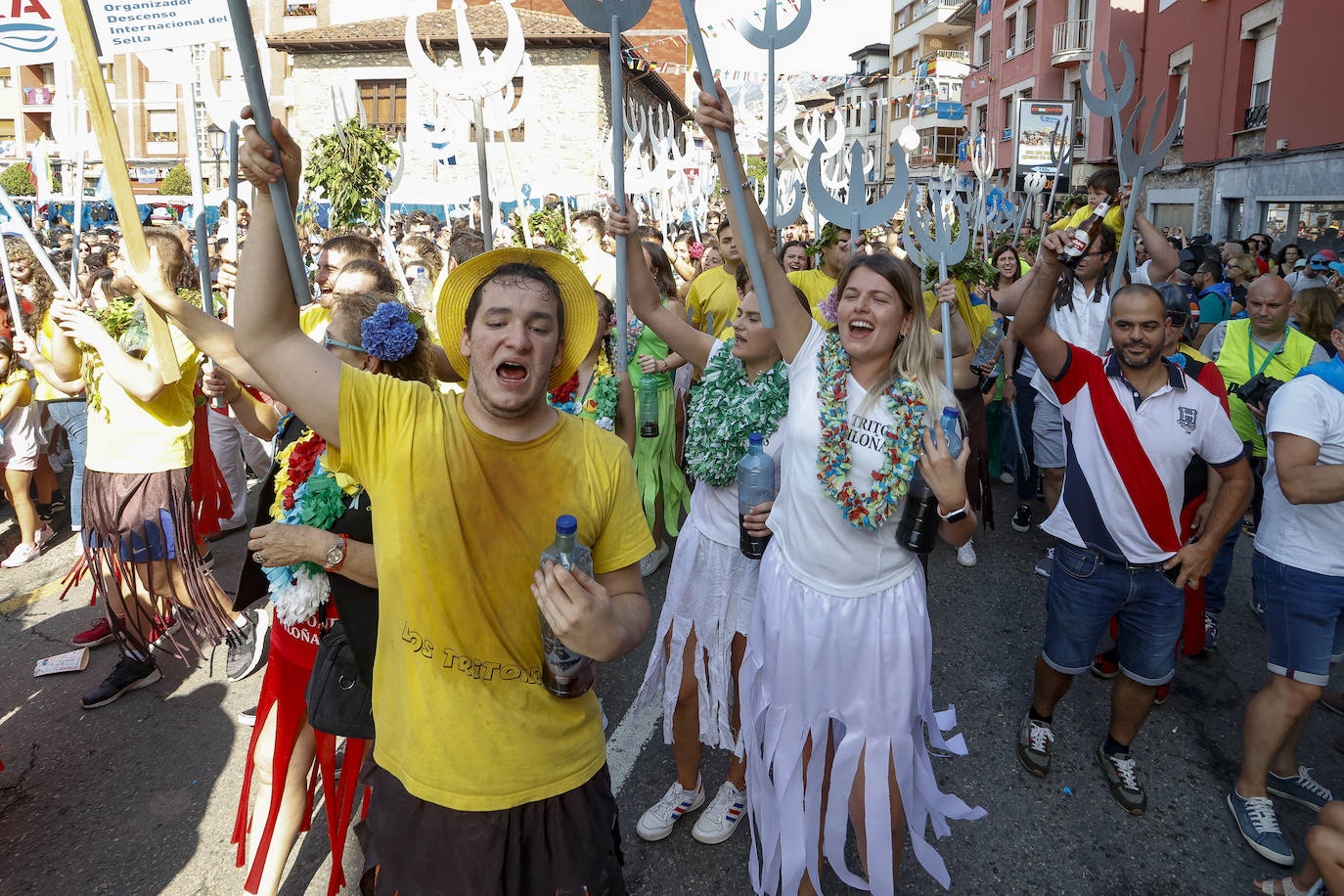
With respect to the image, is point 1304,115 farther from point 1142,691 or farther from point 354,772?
point 354,772

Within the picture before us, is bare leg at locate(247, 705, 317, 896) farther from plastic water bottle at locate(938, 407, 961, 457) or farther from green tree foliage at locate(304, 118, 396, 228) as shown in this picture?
green tree foliage at locate(304, 118, 396, 228)

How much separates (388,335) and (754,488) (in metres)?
1.27

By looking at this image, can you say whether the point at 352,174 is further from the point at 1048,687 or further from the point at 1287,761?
the point at 1287,761

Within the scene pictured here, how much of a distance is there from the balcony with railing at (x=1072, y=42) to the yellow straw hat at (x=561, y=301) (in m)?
30.9

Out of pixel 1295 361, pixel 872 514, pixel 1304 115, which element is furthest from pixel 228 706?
pixel 1304 115

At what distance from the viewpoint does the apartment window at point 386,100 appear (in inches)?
1259

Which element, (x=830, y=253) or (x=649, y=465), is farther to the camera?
(x=830, y=253)

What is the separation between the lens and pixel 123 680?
4062 mm

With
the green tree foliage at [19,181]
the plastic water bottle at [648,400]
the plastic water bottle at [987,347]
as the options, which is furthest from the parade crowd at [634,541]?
the green tree foliage at [19,181]

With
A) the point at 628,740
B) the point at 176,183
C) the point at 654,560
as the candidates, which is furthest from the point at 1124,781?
the point at 176,183

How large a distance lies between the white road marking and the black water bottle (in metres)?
1.62

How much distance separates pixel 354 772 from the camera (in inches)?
108

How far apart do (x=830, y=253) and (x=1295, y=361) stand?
276 cm

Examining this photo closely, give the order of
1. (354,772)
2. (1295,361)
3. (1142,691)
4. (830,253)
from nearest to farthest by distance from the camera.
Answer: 1. (354,772)
2. (1142,691)
3. (1295,361)
4. (830,253)
